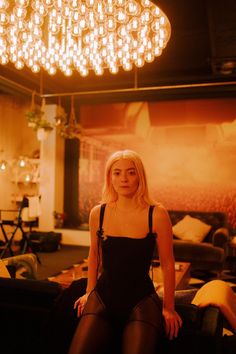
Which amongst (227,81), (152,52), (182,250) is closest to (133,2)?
(152,52)

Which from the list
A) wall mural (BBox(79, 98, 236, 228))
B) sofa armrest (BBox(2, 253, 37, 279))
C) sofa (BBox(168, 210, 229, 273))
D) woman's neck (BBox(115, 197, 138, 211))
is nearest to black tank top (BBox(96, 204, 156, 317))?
woman's neck (BBox(115, 197, 138, 211))

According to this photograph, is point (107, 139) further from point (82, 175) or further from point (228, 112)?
point (228, 112)

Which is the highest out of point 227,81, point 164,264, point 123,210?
point 227,81

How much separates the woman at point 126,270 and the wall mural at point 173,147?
16.8 feet

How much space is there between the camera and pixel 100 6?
2.85 m

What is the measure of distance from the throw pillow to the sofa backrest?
3.8 inches

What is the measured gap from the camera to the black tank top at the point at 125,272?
169cm

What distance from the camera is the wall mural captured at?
6.72 m

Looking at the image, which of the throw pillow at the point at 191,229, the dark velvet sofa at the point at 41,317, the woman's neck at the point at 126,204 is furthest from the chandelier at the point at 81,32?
the throw pillow at the point at 191,229

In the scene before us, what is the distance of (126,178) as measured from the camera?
185 cm

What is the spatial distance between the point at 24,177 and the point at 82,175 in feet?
4.32

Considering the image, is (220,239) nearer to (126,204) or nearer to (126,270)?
(126,204)

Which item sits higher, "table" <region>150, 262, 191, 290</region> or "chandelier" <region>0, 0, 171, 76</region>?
"chandelier" <region>0, 0, 171, 76</region>

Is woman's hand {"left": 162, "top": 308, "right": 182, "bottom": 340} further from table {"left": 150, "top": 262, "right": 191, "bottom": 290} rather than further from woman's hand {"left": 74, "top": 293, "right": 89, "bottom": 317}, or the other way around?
table {"left": 150, "top": 262, "right": 191, "bottom": 290}
